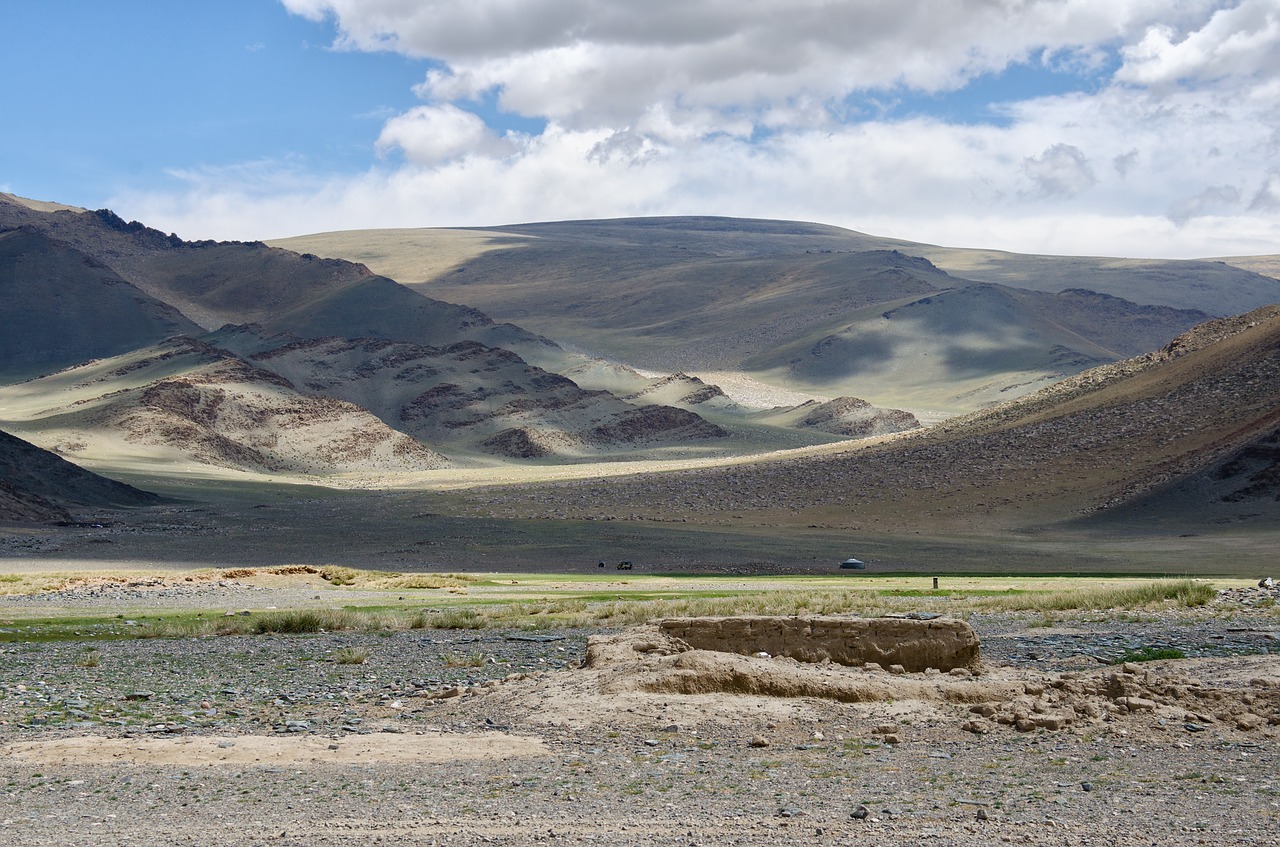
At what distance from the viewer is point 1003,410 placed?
285 ft

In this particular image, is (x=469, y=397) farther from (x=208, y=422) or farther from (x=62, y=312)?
(x=62, y=312)

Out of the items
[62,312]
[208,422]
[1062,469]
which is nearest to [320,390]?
[208,422]

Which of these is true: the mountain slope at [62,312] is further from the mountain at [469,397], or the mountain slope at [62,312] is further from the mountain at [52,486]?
the mountain at [52,486]

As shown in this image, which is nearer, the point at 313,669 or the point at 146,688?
the point at 146,688

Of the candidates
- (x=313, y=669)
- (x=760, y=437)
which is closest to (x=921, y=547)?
(x=313, y=669)

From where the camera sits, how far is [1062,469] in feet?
232

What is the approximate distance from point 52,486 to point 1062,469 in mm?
53690

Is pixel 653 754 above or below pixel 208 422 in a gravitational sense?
below

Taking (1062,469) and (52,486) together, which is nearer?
(1062,469)

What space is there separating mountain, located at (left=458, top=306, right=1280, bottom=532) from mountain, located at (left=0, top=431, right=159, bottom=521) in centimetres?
2183

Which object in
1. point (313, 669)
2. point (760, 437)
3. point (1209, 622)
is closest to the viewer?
point (313, 669)

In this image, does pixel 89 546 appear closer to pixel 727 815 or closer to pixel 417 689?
pixel 417 689

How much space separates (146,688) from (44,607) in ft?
50.3

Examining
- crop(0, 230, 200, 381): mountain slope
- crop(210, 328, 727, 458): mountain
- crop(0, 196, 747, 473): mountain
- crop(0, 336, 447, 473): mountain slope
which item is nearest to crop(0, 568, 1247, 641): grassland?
crop(0, 336, 447, 473): mountain slope
